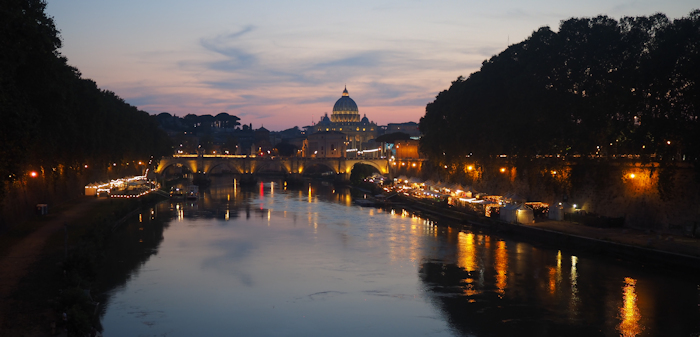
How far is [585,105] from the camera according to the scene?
39.9 metres

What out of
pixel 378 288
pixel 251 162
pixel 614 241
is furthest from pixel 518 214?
pixel 251 162

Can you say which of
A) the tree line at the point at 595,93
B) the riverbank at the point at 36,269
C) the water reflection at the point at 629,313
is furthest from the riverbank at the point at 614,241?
the riverbank at the point at 36,269

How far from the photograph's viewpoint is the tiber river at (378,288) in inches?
843

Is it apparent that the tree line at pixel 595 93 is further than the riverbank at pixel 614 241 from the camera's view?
Yes

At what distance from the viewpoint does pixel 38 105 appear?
29859 millimetres

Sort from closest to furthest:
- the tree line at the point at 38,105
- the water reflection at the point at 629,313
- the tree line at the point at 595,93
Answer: the water reflection at the point at 629,313 → the tree line at the point at 38,105 → the tree line at the point at 595,93

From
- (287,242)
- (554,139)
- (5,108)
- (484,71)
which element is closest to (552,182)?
(554,139)

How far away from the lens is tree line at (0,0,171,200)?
22578 mm

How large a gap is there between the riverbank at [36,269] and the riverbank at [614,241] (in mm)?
23867

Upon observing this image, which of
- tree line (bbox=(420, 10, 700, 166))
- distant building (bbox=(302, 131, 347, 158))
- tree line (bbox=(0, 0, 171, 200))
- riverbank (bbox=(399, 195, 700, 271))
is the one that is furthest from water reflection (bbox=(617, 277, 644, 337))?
distant building (bbox=(302, 131, 347, 158))

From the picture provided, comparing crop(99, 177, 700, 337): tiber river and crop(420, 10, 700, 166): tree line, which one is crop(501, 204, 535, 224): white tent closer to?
crop(99, 177, 700, 337): tiber river

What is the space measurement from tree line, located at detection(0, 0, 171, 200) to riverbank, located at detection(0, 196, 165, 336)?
2894 mm

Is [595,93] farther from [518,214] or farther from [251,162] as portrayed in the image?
[251,162]

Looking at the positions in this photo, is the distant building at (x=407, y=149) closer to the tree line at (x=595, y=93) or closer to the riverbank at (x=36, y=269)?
the tree line at (x=595, y=93)
